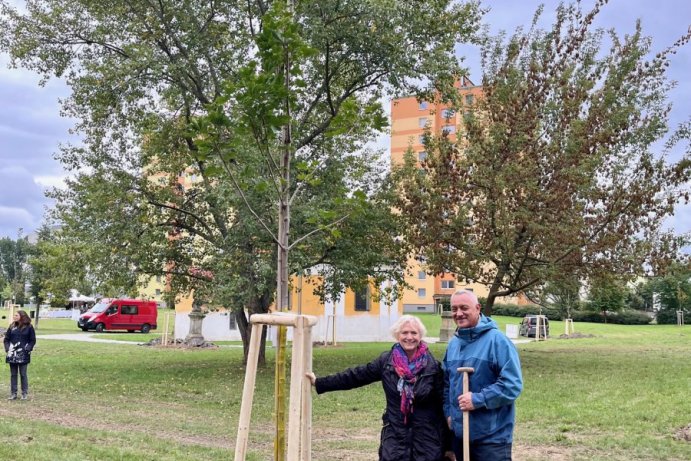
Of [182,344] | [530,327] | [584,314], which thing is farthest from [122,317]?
[584,314]

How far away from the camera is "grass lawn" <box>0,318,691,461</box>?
749cm

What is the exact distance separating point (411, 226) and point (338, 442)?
10.0 m

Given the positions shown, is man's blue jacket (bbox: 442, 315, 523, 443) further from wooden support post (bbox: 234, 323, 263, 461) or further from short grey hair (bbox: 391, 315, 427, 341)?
wooden support post (bbox: 234, 323, 263, 461)

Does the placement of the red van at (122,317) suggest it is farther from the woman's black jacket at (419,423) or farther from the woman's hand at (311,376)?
the woman's black jacket at (419,423)

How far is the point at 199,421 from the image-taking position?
9.80 metres

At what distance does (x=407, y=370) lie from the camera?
4.05 metres

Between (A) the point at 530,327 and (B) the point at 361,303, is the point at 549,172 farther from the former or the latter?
(A) the point at 530,327

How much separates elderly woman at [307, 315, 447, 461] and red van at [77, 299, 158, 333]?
124 ft

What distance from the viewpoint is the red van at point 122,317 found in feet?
129

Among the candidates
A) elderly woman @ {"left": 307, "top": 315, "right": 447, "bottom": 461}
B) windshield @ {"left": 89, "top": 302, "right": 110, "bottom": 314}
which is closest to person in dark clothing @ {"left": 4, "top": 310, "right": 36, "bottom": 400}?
elderly woman @ {"left": 307, "top": 315, "right": 447, "bottom": 461}

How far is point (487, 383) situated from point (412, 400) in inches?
18.7

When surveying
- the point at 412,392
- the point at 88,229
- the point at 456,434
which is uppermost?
the point at 88,229

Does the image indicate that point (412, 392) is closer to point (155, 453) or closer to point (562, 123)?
point (155, 453)

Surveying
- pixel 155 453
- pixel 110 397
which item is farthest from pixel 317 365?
pixel 155 453
